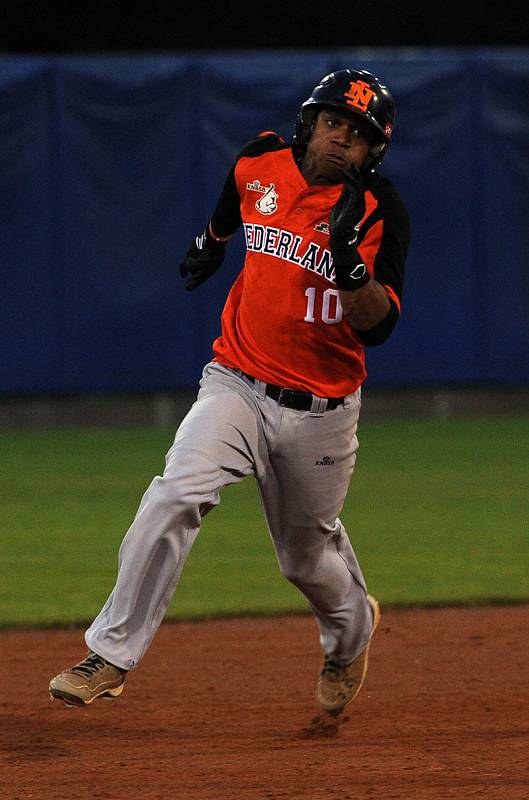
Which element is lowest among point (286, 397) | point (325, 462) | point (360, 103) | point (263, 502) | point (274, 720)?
point (274, 720)

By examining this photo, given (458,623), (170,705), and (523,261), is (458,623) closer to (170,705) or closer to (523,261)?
(170,705)

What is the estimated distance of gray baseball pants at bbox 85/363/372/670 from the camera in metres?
4.07

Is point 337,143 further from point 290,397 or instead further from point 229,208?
point 290,397

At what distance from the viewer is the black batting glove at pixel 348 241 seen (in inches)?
158

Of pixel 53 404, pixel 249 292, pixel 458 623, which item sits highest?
pixel 249 292

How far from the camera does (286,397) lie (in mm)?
4398

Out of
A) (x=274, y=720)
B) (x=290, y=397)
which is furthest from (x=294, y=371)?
(x=274, y=720)

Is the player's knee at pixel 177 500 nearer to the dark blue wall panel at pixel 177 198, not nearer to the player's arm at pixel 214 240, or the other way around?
the player's arm at pixel 214 240

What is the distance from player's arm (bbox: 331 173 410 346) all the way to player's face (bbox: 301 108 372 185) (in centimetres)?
14

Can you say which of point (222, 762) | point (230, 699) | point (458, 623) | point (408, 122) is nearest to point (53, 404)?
point (408, 122)

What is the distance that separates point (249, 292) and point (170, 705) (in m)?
1.49

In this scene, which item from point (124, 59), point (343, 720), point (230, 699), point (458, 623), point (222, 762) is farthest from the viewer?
point (124, 59)

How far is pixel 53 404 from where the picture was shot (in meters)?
Result: 12.5

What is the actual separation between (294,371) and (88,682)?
110cm
